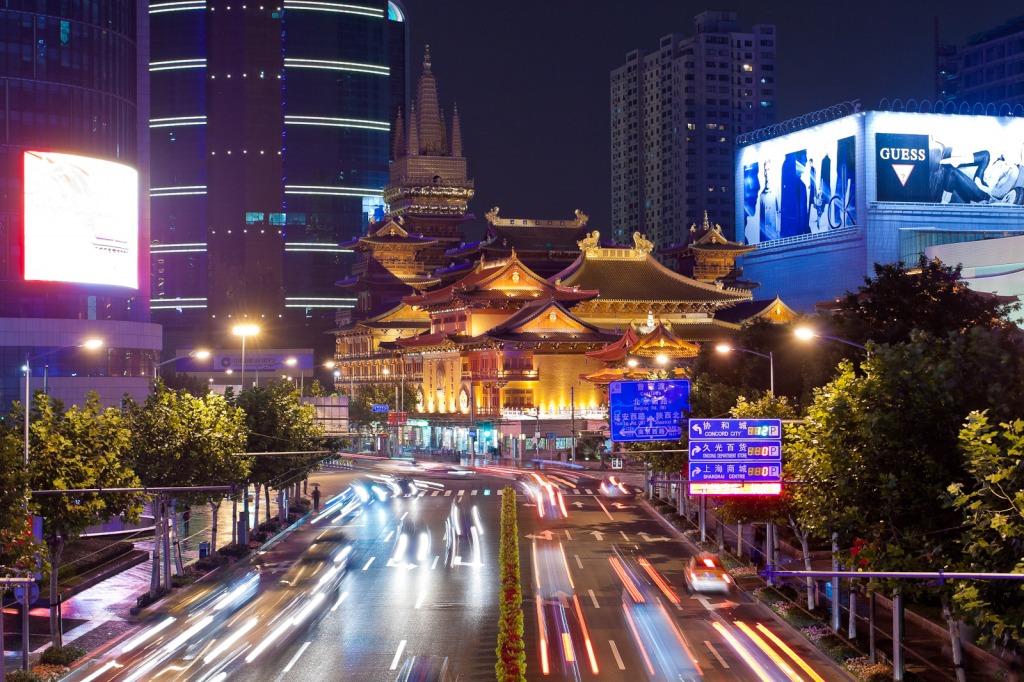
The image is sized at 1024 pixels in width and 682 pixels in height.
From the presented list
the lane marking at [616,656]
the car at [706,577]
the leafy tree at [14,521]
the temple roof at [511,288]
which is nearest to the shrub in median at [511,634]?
the lane marking at [616,656]

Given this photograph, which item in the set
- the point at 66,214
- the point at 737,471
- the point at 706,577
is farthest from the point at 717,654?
the point at 66,214

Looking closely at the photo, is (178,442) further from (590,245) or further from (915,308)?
(590,245)

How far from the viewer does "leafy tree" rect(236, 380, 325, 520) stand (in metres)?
62.6

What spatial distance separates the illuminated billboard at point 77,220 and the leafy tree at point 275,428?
18576mm

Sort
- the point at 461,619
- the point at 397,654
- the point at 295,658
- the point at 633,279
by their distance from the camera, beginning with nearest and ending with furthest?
the point at 295,658 → the point at 397,654 → the point at 461,619 → the point at 633,279

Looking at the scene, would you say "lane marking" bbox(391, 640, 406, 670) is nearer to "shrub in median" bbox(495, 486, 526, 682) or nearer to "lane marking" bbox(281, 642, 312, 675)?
"lane marking" bbox(281, 642, 312, 675)

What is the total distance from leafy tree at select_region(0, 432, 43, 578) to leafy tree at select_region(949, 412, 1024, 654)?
19294 mm

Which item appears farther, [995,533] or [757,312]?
[757,312]

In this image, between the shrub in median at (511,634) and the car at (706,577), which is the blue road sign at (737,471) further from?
the car at (706,577)

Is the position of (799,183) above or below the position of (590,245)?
above

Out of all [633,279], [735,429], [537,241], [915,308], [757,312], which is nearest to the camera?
[735,429]

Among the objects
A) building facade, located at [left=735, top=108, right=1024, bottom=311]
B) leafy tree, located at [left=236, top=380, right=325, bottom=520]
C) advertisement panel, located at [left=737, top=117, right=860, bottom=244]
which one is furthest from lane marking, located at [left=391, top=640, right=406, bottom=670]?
advertisement panel, located at [left=737, top=117, right=860, bottom=244]

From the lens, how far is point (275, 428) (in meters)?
64.0

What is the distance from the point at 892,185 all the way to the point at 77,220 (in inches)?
3419
